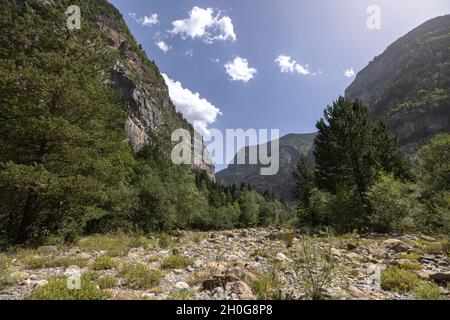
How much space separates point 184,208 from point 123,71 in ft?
205

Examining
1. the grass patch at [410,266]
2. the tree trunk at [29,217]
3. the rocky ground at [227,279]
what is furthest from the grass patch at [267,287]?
the tree trunk at [29,217]

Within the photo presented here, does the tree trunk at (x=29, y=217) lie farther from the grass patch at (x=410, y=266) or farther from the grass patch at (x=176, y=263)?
the grass patch at (x=410, y=266)

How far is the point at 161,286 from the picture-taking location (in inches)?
222

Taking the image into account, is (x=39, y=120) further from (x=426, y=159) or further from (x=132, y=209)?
(x=426, y=159)

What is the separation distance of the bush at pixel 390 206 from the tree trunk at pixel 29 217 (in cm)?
1914

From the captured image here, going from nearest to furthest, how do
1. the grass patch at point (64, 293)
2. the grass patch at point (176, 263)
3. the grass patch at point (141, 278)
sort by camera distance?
the grass patch at point (64, 293) → the grass patch at point (141, 278) → the grass patch at point (176, 263)

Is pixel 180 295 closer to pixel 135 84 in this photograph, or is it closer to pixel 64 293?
pixel 64 293

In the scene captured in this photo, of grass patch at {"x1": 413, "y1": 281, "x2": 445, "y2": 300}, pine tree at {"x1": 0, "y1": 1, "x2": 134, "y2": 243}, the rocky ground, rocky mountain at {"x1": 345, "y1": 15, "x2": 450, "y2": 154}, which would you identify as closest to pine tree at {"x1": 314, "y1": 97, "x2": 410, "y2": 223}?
the rocky ground

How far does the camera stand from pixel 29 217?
1135 centimetres

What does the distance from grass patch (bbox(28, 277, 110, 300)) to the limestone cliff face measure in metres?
63.4

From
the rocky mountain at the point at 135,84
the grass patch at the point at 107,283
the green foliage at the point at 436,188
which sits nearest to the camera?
the grass patch at the point at 107,283

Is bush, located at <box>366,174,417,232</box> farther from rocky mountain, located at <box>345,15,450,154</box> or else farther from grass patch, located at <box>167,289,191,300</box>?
rocky mountain, located at <box>345,15,450,154</box>

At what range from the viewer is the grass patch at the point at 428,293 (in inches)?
183
